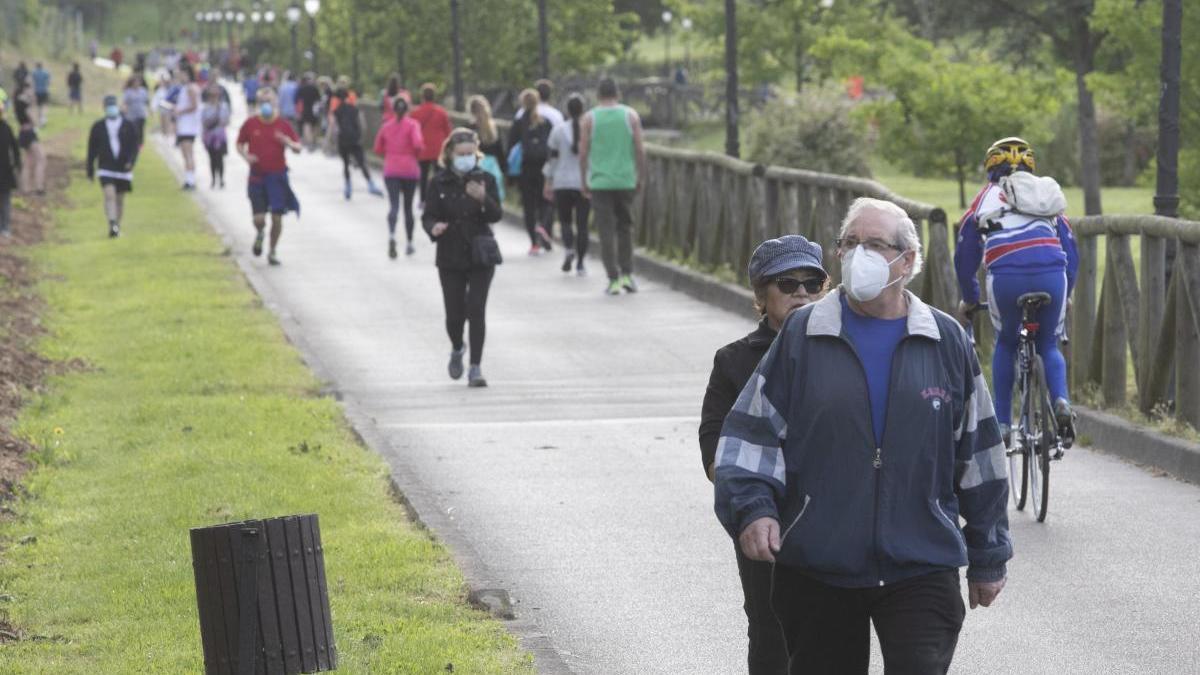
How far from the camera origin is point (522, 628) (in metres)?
7.95

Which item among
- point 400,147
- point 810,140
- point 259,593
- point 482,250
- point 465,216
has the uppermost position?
point 259,593

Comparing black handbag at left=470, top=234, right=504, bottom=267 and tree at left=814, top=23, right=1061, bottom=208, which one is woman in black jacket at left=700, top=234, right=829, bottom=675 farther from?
tree at left=814, top=23, right=1061, bottom=208

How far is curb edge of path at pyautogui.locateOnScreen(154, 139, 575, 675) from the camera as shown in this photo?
Result: 7.64m

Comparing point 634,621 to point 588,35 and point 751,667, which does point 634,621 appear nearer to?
point 751,667

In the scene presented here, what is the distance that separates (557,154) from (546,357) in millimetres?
5817

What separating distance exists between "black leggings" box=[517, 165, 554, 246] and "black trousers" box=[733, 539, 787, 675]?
1905 cm

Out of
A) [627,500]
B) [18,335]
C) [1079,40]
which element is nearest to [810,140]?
[1079,40]

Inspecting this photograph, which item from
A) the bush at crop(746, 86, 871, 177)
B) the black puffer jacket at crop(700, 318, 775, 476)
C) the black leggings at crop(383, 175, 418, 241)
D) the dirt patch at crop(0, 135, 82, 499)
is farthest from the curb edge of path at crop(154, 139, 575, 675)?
the bush at crop(746, 86, 871, 177)

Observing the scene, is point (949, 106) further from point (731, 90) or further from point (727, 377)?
point (727, 377)

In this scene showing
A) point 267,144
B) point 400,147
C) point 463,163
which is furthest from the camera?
point 400,147

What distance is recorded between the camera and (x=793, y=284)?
6.04 meters

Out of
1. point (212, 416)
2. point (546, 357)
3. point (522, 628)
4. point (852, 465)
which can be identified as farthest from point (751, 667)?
point (546, 357)

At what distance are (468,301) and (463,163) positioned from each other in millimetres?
1018

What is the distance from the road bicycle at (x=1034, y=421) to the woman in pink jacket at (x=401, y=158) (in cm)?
1574
